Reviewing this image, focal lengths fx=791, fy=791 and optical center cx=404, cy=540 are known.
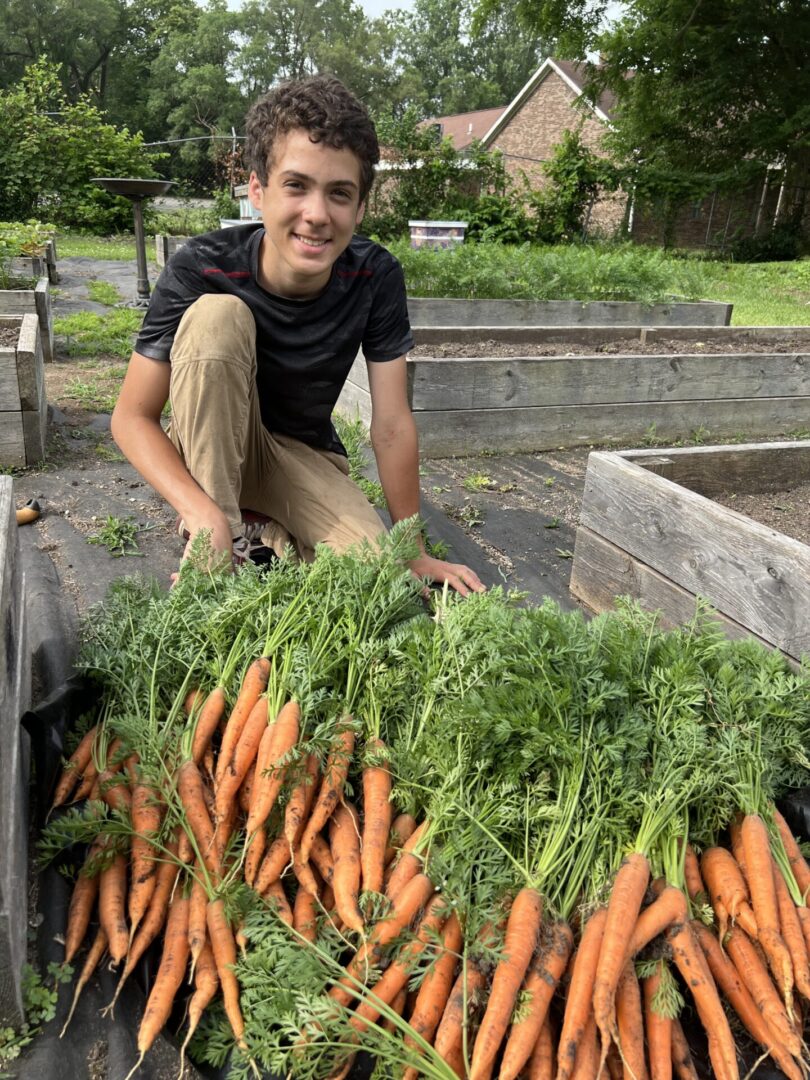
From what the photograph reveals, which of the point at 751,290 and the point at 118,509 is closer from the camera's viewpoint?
the point at 118,509

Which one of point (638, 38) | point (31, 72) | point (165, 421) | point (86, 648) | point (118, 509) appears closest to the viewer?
point (86, 648)

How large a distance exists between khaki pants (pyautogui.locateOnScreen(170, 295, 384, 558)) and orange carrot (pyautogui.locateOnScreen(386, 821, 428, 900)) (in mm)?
1242

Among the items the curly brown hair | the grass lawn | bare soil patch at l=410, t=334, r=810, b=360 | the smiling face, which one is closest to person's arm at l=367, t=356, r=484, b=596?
the smiling face

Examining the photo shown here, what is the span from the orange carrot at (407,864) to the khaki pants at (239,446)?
4.08 feet

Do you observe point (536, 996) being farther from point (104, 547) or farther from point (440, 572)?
point (104, 547)

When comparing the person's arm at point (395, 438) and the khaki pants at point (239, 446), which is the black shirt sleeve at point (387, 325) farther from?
the khaki pants at point (239, 446)

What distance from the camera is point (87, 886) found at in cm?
161

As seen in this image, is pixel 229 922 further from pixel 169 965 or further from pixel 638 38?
pixel 638 38

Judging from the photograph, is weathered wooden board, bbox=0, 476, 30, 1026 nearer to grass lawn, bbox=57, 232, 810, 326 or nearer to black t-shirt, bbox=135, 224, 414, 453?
black t-shirt, bbox=135, 224, 414, 453

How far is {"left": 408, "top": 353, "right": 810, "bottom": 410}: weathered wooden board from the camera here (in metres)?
4.63

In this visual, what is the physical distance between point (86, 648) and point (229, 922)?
2.62ft

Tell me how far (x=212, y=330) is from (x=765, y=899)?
207 centimetres

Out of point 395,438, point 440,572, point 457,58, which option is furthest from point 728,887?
point 457,58

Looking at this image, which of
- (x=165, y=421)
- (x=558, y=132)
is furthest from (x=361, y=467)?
(x=558, y=132)
